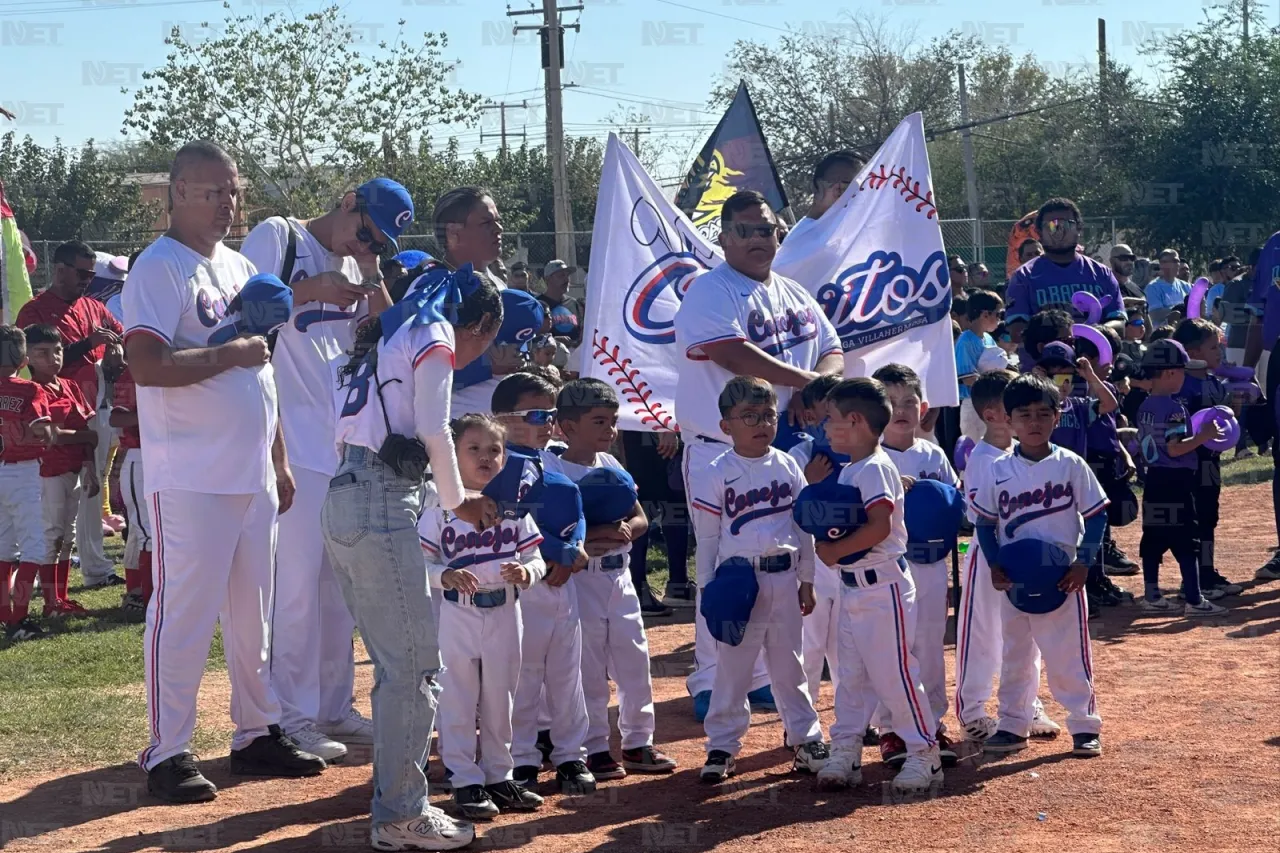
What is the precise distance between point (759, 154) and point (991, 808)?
6.61 metres

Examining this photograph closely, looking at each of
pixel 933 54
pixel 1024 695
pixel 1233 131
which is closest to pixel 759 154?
pixel 1024 695

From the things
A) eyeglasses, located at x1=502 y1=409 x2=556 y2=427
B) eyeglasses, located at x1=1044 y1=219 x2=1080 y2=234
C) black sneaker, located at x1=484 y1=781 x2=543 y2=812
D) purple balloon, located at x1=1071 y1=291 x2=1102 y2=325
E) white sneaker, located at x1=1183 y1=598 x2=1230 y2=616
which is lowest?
black sneaker, located at x1=484 y1=781 x2=543 y2=812

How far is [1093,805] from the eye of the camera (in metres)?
5.28

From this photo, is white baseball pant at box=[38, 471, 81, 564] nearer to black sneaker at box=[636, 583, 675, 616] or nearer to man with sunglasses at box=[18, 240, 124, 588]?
man with sunglasses at box=[18, 240, 124, 588]

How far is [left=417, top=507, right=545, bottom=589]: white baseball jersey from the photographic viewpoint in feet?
17.6

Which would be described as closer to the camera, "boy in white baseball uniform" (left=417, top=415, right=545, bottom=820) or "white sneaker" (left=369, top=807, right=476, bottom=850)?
"white sneaker" (left=369, top=807, right=476, bottom=850)

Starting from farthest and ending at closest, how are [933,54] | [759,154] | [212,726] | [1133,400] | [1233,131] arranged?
[933,54] → [1233,131] → [1133,400] → [759,154] → [212,726]

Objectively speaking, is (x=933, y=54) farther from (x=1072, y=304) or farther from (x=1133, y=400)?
(x=1072, y=304)

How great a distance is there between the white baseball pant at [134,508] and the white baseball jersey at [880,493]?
19.2ft

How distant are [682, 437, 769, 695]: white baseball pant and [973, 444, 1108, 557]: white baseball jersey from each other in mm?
1155

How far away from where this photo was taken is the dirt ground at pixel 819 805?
5.01 metres

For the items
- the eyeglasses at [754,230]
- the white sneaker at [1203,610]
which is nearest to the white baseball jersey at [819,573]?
the eyeglasses at [754,230]

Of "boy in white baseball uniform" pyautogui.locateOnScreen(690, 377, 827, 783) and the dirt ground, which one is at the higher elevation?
"boy in white baseball uniform" pyautogui.locateOnScreen(690, 377, 827, 783)

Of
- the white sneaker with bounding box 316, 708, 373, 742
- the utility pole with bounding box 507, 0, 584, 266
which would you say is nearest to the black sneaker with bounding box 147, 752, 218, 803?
the white sneaker with bounding box 316, 708, 373, 742
